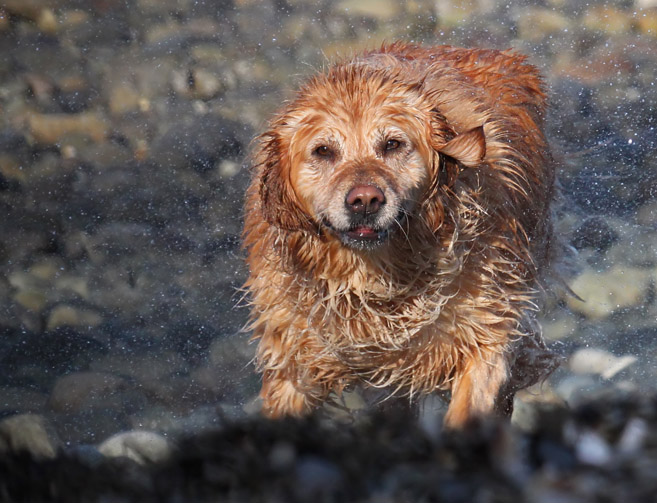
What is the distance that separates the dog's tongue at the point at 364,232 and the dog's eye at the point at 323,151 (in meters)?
0.41

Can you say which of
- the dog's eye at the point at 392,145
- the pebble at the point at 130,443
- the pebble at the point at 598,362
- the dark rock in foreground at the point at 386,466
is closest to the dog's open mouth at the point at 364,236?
the dog's eye at the point at 392,145

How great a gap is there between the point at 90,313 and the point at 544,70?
547 centimetres

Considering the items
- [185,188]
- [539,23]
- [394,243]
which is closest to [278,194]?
[394,243]

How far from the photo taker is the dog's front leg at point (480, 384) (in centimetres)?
452

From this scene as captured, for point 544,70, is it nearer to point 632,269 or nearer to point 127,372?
point 632,269

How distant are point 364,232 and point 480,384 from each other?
1035 mm

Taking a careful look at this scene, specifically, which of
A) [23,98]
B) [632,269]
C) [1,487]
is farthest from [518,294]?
[23,98]

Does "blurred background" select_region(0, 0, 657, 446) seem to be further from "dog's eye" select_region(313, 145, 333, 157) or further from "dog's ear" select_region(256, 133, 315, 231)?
"dog's eye" select_region(313, 145, 333, 157)

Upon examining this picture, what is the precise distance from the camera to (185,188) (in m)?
8.16

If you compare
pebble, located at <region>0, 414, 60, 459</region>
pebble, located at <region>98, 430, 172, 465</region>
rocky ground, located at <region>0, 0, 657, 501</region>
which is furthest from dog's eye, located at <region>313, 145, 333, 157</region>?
pebble, located at <region>0, 414, 60, 459</region>

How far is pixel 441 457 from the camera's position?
1.97 m

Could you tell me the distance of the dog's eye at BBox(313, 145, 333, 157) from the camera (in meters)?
4.33

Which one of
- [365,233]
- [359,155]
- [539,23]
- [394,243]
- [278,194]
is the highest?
[539,23]

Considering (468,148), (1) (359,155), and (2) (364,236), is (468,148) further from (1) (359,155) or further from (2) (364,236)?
(2) (364,236)
